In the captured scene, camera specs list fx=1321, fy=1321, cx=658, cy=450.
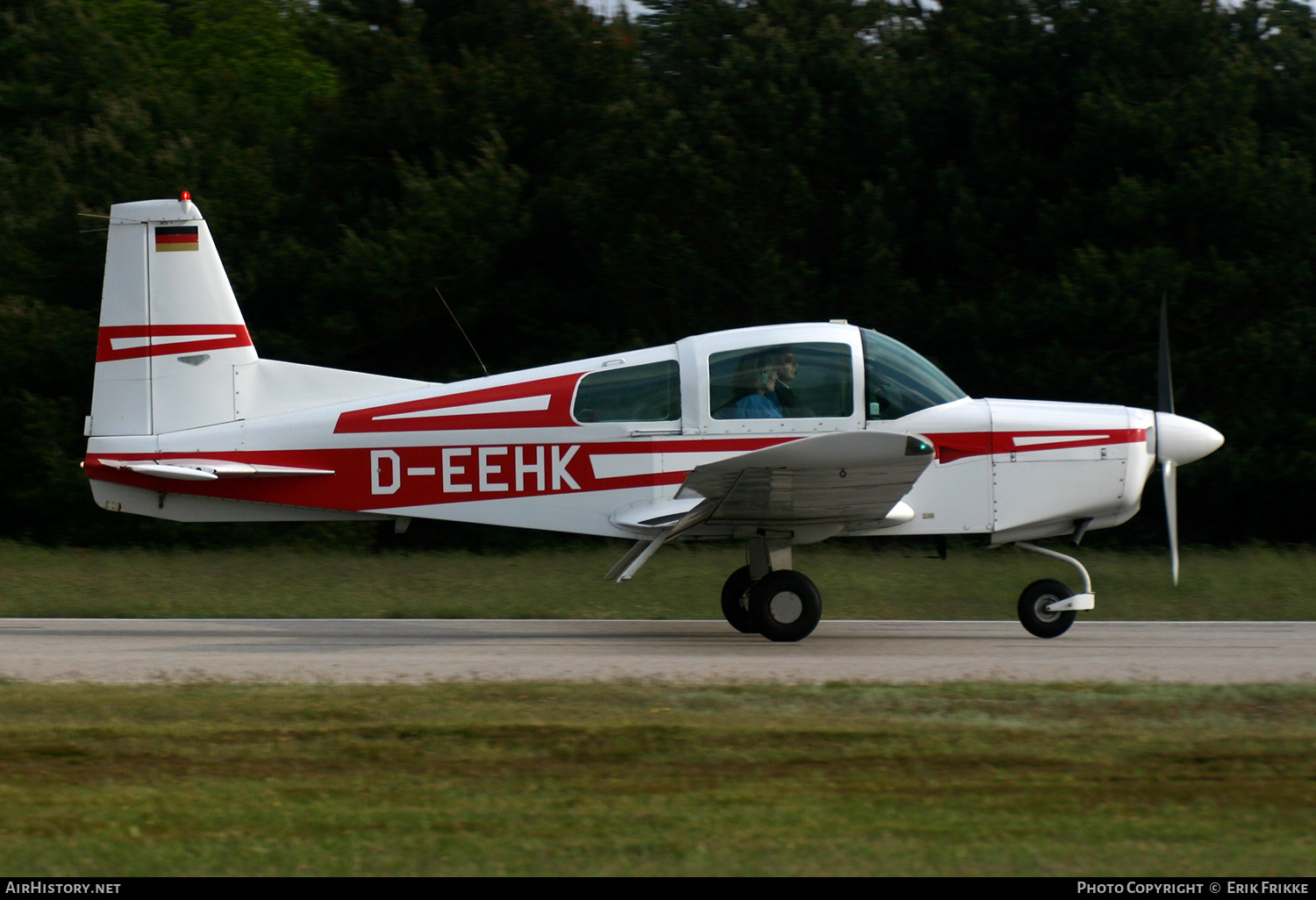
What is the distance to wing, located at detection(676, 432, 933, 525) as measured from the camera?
7.80m

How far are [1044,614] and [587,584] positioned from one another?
16.1ft

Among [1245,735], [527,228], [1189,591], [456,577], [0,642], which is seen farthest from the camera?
[527,228]

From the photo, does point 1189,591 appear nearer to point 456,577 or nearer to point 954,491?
point 954,491

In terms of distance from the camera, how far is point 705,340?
8.95 meters

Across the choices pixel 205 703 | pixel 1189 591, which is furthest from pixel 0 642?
pixel 1189 591

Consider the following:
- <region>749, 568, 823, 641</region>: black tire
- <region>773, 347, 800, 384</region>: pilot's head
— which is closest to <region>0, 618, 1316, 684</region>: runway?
<region>749, 568, 823, 641</region>: black tire

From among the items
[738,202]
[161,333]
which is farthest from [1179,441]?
[738,202]

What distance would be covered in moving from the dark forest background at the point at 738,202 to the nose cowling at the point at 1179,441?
8392 mm

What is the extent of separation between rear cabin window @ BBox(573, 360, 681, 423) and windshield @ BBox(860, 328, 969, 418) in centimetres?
129

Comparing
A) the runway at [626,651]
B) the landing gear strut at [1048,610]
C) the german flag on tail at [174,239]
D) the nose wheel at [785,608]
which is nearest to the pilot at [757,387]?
the nose wheel at [785,608]

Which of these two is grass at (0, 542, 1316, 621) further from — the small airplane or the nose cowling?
the nose cowling

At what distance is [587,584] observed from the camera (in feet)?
41.4

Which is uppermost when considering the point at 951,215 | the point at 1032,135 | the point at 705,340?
the point at 1032,135

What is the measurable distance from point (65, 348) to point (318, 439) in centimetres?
1048
